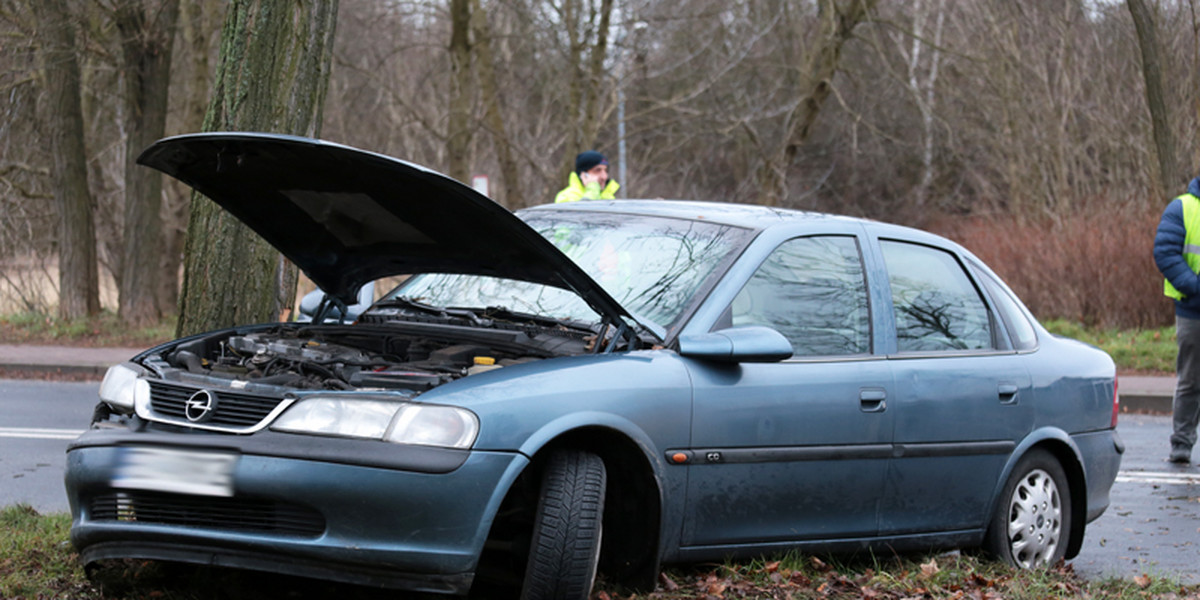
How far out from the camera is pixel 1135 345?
48.9 feet

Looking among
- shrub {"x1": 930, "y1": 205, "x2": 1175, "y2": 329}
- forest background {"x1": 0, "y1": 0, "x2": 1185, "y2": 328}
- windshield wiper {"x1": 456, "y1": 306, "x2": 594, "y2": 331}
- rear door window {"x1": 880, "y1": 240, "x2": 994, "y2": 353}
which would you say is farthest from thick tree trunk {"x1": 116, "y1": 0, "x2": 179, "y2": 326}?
rear door window {"x1": 880, "y1": 240, "x2": 994, "y2": 353}

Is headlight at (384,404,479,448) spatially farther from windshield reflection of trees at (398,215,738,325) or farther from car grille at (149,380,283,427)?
windshield reflection of trees at (398,215,738,325)

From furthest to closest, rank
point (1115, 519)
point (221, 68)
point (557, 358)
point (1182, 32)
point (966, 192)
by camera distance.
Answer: point (966, 192)
point (1182, 32)
point (1115, 519)
point (221, 68)
point (557, 358)

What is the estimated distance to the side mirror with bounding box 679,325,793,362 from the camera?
421cm

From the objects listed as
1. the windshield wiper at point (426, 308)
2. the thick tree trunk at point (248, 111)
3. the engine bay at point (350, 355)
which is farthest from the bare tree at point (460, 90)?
the engine bay at point (350, 355)

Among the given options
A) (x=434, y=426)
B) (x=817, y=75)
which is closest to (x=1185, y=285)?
(x=434, y=426)

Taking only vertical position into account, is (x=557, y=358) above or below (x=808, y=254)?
below

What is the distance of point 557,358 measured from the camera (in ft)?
13.5

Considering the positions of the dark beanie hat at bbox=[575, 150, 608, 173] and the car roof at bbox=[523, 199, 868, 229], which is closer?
the car roof at bbox=[523, 199, 868, 229]

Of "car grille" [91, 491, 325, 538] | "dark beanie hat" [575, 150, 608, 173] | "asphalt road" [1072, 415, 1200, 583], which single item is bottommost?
"asphalt road" [1072, 415, 1200, 583]

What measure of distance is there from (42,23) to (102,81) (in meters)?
4.53

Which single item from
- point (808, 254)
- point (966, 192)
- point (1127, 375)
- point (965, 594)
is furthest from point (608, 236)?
point (966, 192)

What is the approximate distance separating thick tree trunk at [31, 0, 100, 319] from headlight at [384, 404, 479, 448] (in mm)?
15252

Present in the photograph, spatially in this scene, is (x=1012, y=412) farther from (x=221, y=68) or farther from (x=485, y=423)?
(x=221, y=68)
